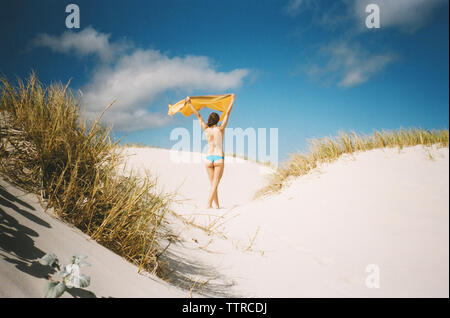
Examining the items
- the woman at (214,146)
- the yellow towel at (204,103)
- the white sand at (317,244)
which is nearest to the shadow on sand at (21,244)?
the white sand at (317,244)

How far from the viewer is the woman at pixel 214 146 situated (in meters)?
5.77

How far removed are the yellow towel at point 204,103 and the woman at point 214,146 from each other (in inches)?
6.7

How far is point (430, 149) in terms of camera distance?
11.9 ft

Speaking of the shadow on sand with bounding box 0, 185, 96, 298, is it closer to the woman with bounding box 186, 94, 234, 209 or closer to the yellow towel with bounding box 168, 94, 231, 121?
the woman with bounding box 186, 94, 234, 209

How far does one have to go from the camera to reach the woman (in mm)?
5770

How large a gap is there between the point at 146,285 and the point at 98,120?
171cm

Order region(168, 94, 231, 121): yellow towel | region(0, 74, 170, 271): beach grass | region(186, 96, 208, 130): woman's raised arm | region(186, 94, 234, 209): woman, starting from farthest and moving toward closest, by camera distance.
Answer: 1. region(168, 94, 231, 121): yellow towel
2. region(186, 96, 208, 130): woman's raised arm
3. region(186, 94, 234, 209): woman
4. region(0, 74, 170, 271): beach grass

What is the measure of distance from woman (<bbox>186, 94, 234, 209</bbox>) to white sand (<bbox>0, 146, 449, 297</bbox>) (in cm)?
164

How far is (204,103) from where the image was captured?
6.14m

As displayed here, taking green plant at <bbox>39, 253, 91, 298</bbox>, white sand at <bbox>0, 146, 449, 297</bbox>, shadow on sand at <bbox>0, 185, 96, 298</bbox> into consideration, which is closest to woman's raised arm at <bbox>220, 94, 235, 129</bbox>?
white sand at <bbox>0, 146, 449, 297</bbox>

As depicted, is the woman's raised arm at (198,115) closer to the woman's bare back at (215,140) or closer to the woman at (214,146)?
the woman at (214,146)

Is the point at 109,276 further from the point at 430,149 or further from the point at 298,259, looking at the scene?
the point at 430,149

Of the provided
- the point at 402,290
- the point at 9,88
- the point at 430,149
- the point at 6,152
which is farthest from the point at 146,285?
the point at 430,149

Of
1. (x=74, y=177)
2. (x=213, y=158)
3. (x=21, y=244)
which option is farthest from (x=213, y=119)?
(x=21, y=244)
